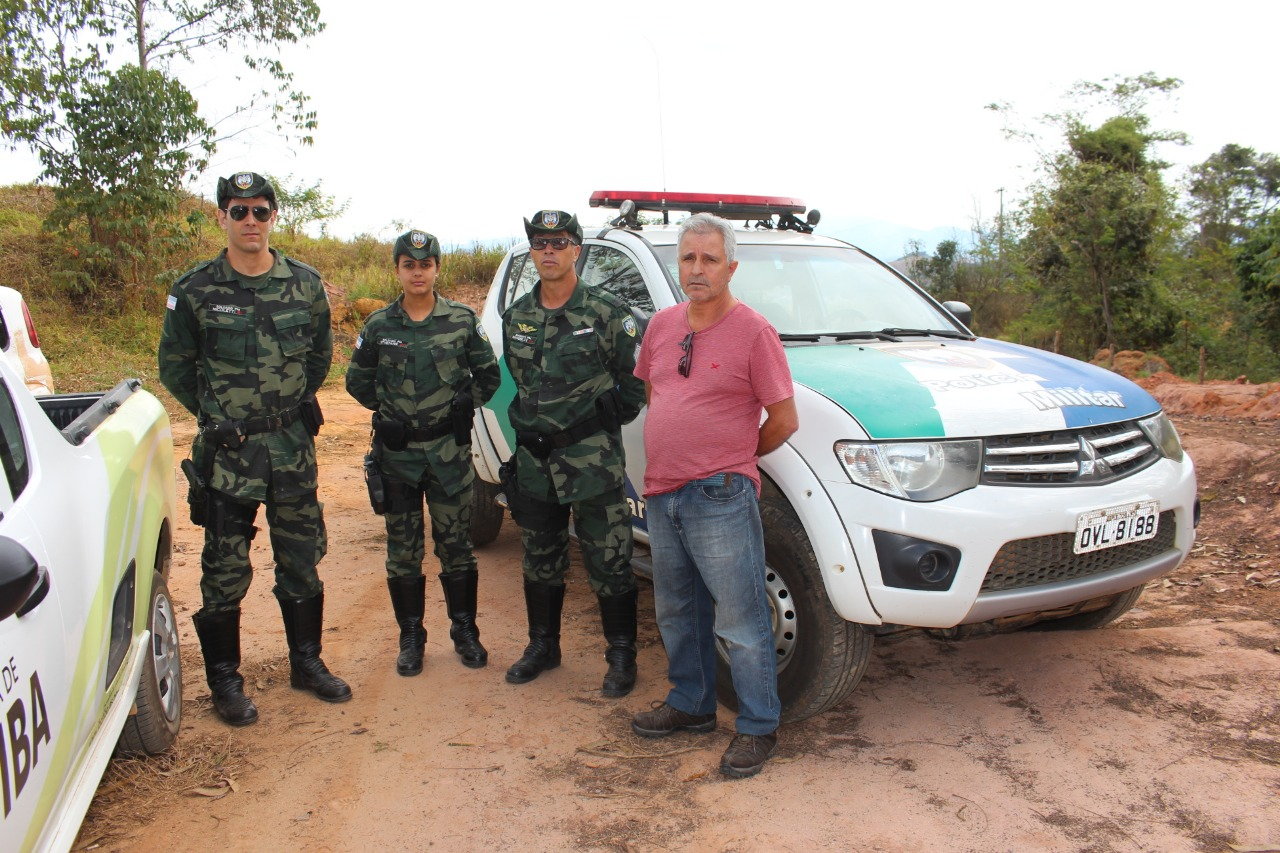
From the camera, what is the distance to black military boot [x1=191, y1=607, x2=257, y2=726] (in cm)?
363

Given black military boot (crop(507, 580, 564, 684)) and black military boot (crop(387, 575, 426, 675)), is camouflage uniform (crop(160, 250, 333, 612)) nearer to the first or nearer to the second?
black military boot (crop(387, 575, 426, 675))

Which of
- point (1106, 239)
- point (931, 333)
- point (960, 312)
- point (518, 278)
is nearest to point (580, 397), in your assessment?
point (931, 333)

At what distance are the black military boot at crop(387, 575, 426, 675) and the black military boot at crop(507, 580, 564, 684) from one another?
422 millimetres

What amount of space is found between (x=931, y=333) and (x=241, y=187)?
2.83m

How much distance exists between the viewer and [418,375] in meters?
3.87

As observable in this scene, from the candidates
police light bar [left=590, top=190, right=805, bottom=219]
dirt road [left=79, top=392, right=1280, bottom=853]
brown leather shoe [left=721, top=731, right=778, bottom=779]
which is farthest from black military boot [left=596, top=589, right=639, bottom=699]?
police light bar [left=590, top=190, right=805, bottom=219]

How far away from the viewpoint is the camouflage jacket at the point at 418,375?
3877 mm

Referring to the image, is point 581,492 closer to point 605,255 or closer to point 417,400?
point 417,400

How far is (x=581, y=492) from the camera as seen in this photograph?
12.0 ft

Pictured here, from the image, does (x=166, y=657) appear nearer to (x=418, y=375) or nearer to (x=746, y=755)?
(x=418, y=375)

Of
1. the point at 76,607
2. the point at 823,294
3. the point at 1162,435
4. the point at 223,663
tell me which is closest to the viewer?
the point at 76,607

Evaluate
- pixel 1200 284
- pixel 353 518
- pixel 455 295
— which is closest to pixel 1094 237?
pixel 1200 284

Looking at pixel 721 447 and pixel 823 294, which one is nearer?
pixel 721 447

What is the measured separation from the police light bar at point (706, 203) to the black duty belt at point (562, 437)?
1.49 metres
